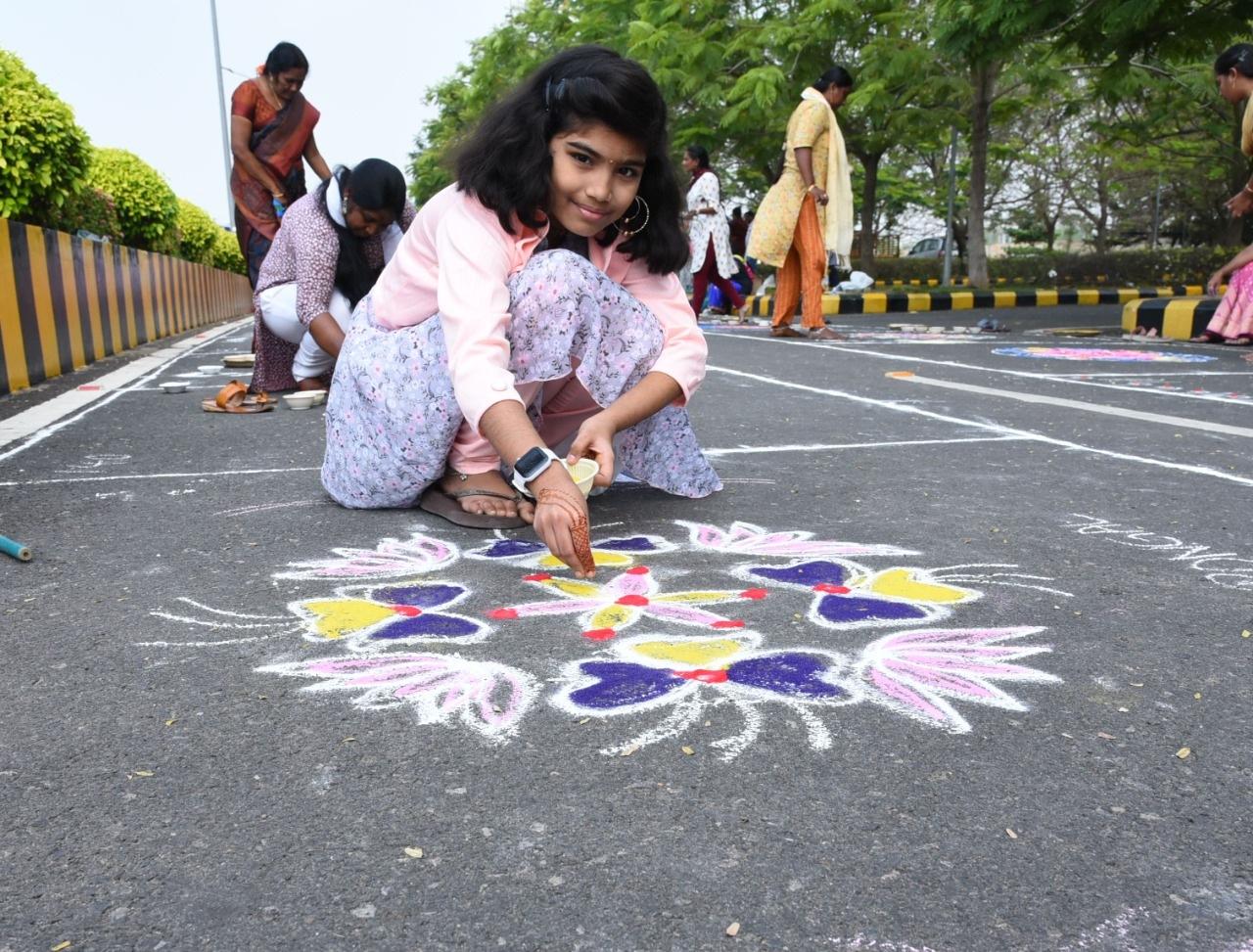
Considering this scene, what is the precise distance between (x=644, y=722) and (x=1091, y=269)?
29955 mm

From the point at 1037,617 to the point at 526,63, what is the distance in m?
24.8

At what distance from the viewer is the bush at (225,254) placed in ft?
58.7

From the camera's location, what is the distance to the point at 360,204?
4.33 m

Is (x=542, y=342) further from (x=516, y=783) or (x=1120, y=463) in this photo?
(x=1120, y=463)

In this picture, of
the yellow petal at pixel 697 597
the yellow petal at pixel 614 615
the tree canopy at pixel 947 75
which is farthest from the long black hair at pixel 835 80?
the yellow petal at pixel 614 615

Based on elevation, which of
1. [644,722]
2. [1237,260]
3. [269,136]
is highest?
[269,136]

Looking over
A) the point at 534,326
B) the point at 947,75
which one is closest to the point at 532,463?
the point at 534,326

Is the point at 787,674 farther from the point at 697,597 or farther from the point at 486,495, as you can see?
the point at 486,495

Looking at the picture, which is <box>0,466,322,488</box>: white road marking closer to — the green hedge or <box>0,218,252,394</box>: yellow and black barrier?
<box>0,218,252,394</box>: yellow and black barrier

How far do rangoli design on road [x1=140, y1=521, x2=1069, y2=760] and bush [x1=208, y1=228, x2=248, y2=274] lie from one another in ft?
51.8

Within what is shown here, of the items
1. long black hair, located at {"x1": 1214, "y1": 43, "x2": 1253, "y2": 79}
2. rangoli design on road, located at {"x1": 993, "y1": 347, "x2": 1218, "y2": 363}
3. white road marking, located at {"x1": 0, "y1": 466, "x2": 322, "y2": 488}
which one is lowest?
white road marking, located at {"x1": 0, "y1": 466, "x2": 322, "y2": 488}

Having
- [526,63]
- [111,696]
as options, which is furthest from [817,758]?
[526,63]

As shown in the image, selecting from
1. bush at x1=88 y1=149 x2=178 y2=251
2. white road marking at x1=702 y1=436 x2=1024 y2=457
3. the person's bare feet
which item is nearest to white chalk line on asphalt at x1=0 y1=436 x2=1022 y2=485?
white road marking at x1=702 y1=436 x2=1024 y2=457

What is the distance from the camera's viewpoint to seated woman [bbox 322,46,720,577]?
7.57 feet
